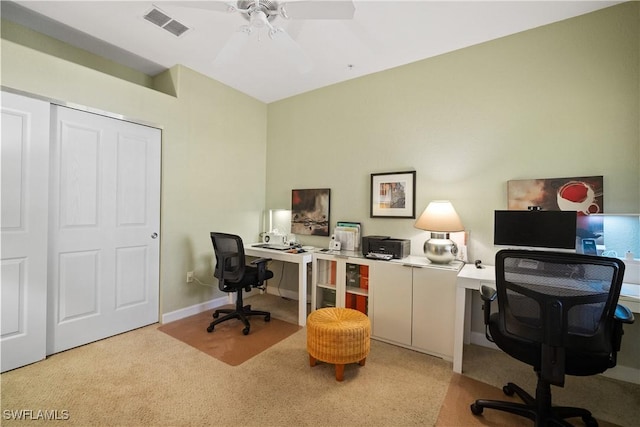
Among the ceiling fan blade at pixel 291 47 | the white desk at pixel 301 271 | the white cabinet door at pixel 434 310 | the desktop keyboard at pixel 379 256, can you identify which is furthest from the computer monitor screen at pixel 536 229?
the ceiling fan blade at pixel 291 47

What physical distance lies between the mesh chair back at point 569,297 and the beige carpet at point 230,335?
1989mm

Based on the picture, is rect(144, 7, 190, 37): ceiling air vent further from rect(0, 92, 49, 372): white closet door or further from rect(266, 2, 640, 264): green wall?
rect(266, 2, 640, 264): green wall

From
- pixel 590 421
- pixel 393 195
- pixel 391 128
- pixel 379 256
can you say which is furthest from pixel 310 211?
pixel 590 421

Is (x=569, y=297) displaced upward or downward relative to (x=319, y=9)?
downward

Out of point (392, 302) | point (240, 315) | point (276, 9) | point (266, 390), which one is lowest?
point (266, 390)

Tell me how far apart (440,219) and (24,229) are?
3314mm

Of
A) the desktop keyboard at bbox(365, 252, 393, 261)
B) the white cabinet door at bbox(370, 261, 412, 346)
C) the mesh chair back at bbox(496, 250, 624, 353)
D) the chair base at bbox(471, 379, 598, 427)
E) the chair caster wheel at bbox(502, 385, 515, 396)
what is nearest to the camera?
the mesh chair back at bbox(496, 250, 624, 353)

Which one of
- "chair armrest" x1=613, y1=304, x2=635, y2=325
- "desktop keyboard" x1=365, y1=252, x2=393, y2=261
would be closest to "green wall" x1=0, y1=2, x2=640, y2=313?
"desktop keyboard" x1=365, y1=252, x2=393, y2=261

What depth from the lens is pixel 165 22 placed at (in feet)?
7.40

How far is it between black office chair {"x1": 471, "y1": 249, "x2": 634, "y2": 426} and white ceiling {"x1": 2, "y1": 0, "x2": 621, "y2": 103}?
1.95 metres

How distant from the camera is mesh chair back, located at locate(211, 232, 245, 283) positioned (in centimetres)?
265

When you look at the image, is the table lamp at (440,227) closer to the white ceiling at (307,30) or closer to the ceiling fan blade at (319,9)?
the white ceiling at (307,30)

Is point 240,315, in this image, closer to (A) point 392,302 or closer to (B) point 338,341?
(B) point 338,341

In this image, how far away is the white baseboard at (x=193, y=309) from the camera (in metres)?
2.89
